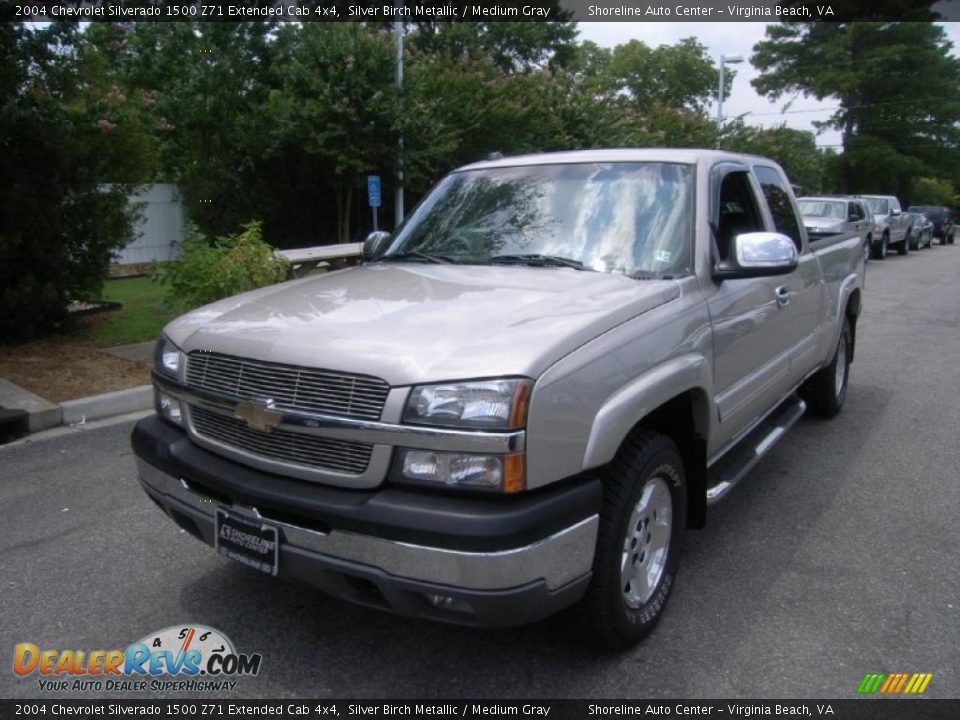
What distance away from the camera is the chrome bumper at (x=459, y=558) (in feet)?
7.68

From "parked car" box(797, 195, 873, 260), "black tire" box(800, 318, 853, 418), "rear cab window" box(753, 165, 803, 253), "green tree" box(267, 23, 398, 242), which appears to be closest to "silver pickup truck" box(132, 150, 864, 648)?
"rear cab window" box(753, 165, 803, 253)

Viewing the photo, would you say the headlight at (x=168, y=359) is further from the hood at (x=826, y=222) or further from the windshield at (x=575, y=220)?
the hood at (x=826, y=222)

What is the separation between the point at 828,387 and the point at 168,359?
4862mm

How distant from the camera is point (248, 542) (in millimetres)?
2730

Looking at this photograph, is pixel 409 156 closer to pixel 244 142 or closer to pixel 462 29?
pixel 244 142

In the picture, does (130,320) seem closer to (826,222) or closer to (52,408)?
(52,408)

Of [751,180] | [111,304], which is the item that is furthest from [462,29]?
[751,180]

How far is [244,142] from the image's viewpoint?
57.5ft

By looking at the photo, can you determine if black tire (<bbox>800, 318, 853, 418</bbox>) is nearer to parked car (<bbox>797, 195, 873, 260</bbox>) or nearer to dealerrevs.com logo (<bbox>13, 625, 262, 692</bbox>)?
dealerrevs.com logo (<bbox>13, 625, 262, 692</bbox>)

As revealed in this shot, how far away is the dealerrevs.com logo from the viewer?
2930 millimetres

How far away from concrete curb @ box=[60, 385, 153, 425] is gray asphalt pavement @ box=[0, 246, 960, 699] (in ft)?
3.06

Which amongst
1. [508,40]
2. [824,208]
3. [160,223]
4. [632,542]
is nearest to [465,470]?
[632,542]

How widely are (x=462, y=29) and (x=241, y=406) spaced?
90.7ft

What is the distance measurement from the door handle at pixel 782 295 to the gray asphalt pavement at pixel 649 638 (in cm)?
115
